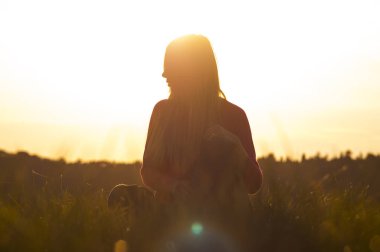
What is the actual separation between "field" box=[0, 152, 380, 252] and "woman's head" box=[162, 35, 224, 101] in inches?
37.4

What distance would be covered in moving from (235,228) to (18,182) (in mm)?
1756

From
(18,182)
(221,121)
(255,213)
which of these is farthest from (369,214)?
(18,182)

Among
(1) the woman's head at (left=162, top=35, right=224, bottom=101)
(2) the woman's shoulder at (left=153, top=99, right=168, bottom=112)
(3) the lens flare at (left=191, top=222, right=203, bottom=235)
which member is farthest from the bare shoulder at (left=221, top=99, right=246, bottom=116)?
(3) the lens flare at (left=191, top=222, right=203, bottom=235)

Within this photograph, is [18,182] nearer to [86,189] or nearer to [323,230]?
[86,189]

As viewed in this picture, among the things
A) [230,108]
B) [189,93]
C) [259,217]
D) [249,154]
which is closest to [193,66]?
[189,93]

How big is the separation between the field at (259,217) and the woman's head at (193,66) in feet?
3.12

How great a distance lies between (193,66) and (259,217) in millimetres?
1600

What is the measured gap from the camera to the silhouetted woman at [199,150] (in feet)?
16.3

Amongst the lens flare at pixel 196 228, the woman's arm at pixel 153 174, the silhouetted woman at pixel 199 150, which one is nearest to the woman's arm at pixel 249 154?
the silhouetted woman at pixel 199 150

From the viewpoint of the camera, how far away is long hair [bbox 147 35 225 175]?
6.02 meters

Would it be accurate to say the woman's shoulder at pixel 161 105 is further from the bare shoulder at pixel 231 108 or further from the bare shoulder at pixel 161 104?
the bare shoulder at pixel 231 108

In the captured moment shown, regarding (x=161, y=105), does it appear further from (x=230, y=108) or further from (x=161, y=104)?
(x=230, y=108)

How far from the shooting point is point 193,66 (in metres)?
6.11

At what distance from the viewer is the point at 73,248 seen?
468 cm
